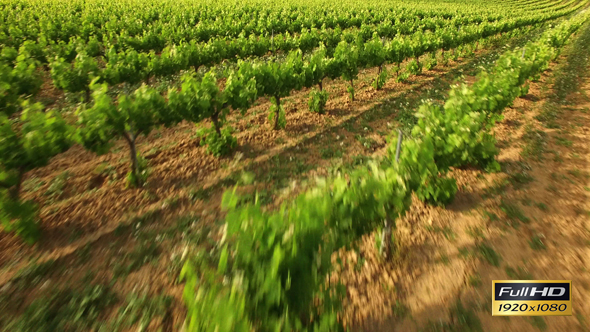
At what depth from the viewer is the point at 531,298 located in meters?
4.35

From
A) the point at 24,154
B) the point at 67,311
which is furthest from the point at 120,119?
the point at 67,311

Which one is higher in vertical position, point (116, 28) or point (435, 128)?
point (116, 28)

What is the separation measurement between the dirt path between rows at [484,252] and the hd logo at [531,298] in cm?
9

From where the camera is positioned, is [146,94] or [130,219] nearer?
[130,219]

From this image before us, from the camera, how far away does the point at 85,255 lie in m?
5.29

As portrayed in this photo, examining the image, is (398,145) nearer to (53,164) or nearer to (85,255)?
(85,255)

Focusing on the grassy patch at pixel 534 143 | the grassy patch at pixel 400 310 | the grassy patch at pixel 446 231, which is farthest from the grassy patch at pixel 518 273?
the grassy patch at pixel 534 143

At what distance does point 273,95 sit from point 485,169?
6495 mm

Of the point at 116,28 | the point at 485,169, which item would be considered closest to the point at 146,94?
the point at 485,169

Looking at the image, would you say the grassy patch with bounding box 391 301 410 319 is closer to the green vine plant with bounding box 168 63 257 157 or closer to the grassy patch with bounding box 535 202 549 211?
the grassy patch with bounding box 535 202 549 211

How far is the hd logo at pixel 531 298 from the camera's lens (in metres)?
4.20

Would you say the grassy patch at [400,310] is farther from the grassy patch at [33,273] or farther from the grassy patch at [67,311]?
the grassy patch at [33,273]

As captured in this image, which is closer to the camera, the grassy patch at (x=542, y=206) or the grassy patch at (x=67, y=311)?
the grassy patch at (x=67, y=311)

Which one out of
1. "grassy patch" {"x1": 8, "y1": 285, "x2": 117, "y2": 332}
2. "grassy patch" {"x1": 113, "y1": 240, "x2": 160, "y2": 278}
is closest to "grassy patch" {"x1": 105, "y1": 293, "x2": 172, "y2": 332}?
"grassy patch" {"x1": 8, "y1": 285, "x2": 117, "y2": 332}
